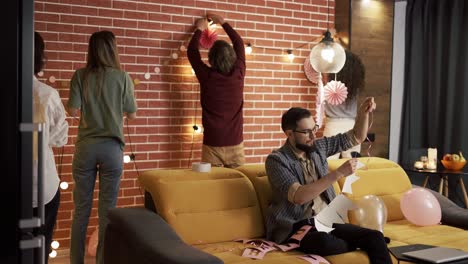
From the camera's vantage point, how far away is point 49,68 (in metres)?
4.25

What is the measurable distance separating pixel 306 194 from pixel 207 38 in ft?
6.32

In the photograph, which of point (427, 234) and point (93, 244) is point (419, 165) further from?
point (93, 244)

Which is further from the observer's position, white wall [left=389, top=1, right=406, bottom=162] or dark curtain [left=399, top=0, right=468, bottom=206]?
white wall [left=389, top=1, right=406, bottom=162]

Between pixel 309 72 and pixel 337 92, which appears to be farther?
pixel 309 72

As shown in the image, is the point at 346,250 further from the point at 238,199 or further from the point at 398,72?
the point at 398,72

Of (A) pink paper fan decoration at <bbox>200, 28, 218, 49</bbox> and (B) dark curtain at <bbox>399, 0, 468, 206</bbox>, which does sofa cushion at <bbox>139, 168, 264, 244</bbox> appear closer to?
(A) pink paper fan decoration at <bbox>200, 28, 218, 49</bbox>

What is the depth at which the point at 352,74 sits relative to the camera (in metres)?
5.32

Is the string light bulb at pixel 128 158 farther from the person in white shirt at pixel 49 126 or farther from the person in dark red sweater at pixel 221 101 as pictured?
the person in white shirt at pixel 49 126

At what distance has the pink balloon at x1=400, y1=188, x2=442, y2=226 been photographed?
12.3 ft

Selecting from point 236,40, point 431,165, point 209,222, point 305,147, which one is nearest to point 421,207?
point 305,147

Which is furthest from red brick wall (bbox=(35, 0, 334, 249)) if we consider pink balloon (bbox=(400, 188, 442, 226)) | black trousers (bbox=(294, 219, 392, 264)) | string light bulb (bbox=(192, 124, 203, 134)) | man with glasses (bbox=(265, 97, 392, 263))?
black trousers (bbox=(294, 219, 392, 264))

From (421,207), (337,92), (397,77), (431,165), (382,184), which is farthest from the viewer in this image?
(397,77)

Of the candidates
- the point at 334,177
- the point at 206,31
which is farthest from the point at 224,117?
the point at 334,177

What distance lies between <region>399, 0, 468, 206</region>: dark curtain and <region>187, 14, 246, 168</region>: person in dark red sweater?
82.9 inches
